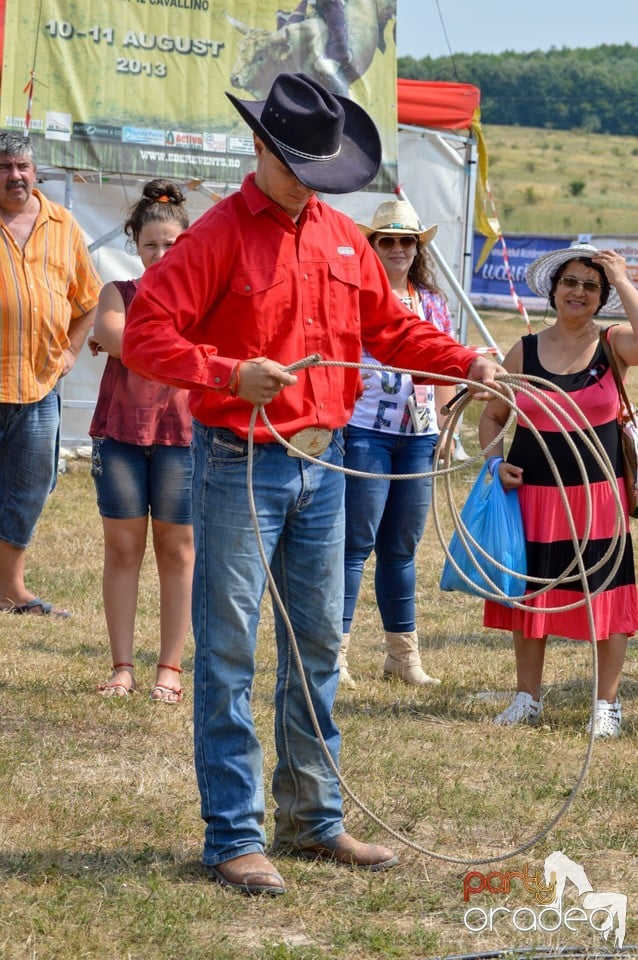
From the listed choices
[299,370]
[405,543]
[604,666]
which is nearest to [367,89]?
[405,543]

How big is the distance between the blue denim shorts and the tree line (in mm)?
82250

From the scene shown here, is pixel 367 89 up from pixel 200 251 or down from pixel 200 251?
up

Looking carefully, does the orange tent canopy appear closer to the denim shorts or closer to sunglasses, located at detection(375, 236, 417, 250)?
sunglasses, located at detection(375, 236, 417, 250)

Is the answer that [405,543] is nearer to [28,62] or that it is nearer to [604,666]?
[604,666]

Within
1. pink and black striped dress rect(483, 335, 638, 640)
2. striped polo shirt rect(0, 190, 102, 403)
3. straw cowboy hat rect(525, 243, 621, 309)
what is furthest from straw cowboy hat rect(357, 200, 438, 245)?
striped polo shirt rect(0, 190, 102, 403)

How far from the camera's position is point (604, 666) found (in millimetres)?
5141

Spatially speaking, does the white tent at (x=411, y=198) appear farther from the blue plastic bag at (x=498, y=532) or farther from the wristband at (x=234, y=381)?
the wristband at (x=234, y=381)

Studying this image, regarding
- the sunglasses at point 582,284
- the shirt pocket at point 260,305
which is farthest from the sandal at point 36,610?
the shirt pocket at point 260,305

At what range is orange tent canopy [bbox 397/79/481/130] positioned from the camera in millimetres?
11125

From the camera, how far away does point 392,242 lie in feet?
18.1

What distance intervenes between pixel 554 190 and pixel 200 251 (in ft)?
196

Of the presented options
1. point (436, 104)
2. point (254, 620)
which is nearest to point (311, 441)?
point (254, 620)

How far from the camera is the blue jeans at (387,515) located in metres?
5.41

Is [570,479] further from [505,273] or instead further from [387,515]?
[505,273]
